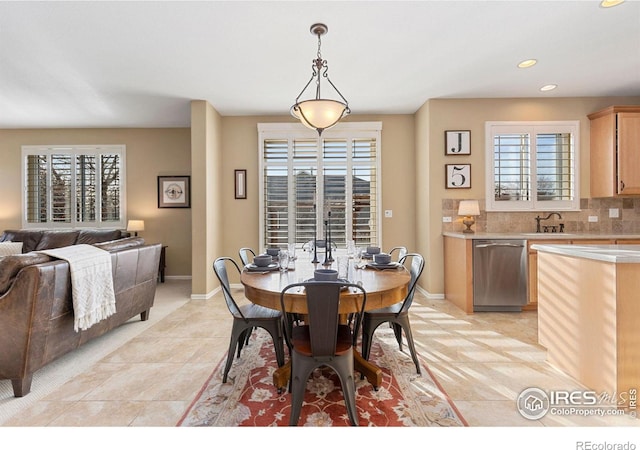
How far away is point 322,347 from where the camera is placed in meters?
1.58

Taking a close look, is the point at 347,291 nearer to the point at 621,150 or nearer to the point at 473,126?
the point at 473,126

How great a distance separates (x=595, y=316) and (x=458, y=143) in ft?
9.16

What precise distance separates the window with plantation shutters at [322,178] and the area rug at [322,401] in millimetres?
2586

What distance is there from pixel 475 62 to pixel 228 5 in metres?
2.48

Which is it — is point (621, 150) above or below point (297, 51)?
below

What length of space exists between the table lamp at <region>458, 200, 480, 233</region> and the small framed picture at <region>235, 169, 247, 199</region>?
3.13 metres

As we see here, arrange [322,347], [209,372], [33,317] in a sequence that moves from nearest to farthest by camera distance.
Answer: [322,347], [33,317], [209,372]

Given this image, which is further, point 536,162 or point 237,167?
point 237,167

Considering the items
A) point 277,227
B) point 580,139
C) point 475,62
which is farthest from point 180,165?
point 580,139

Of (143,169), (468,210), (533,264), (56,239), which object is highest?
(143,169)

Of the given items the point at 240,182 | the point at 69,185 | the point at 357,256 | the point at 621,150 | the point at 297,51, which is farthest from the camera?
the point at 69,185

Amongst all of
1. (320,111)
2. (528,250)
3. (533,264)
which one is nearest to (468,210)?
(528,250)

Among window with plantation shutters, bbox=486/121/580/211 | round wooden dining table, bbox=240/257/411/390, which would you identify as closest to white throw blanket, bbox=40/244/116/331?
round wooden dining table, bbox=240/257/411/390

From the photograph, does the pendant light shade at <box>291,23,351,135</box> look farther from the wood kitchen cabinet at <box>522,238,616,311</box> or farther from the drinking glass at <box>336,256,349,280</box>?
the wood kitchen cabinet at <box>522,238,616,311</box>
